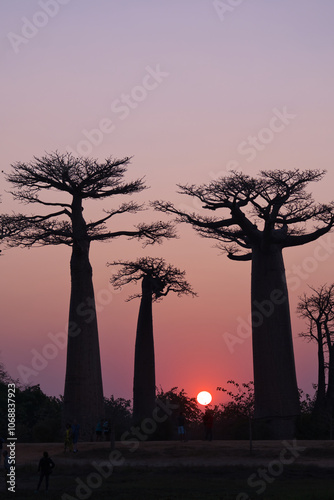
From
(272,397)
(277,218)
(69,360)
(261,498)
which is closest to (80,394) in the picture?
(69,360)

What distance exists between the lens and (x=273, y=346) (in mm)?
34719

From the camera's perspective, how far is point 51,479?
2262cm

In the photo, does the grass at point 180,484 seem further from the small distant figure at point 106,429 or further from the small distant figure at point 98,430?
the small distant figure at point 106,429

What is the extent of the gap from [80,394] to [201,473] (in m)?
11.2

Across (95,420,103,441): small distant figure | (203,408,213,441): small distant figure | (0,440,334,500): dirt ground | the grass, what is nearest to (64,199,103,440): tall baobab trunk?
(95,420,103,441): small distant figure

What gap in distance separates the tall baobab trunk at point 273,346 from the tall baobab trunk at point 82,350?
642 cm

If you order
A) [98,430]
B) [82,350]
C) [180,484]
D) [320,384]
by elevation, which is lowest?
[180,484]

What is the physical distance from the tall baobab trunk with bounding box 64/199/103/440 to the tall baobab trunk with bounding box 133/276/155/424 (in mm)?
6115

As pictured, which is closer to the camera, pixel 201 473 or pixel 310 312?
pixel 201 473

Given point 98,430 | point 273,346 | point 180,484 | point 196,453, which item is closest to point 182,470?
point 180,484

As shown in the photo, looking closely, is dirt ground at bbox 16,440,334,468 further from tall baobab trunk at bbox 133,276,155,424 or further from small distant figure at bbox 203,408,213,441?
tall baobab trunk at bbox 133,276,155,424

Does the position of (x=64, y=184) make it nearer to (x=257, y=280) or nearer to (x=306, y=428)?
(x=257, y=280)

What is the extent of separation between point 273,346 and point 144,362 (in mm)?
8006

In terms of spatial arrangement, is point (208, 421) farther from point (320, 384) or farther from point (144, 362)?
point (144, 362)
